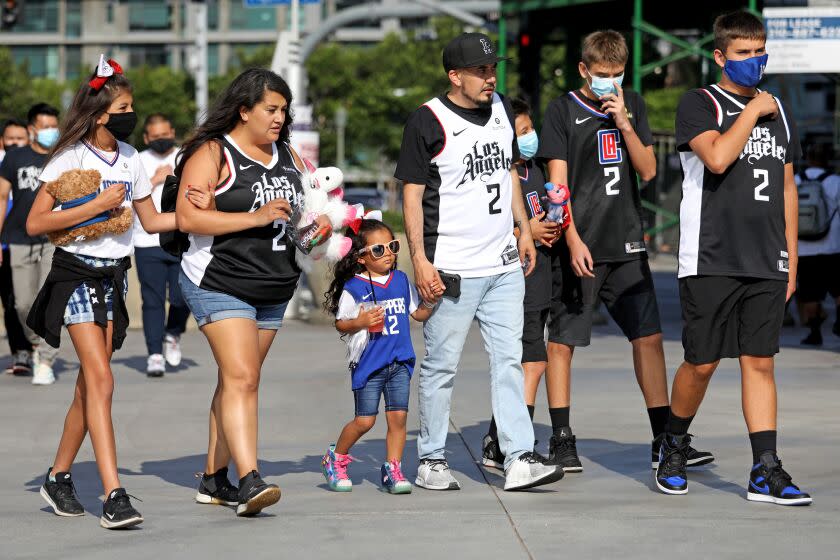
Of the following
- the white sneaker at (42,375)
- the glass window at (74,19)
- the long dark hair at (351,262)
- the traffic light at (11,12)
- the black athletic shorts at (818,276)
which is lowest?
the white sneaker at (42,375)

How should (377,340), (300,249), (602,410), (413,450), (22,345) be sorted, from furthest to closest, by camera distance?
(22,345)
(602,410)
(413,450)
(377,340)
(300,249)

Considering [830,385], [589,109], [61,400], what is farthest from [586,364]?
[589,109]

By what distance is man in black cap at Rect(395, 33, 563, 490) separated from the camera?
21.6 feet

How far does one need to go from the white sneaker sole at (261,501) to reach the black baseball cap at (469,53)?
198 centimetres

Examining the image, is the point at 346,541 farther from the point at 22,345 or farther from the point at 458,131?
the point at 22,345

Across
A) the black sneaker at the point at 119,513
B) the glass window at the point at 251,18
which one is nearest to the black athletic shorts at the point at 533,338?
the black sneaker at the point at 119,513

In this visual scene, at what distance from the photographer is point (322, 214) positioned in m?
6.22

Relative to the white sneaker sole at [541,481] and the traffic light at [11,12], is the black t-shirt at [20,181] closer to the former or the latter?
the white sneaker sole at [541,481]

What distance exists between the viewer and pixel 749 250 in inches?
253

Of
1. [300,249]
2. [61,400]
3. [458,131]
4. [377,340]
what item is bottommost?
[61,400]

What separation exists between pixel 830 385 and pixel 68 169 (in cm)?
616

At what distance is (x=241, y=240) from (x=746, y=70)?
2252mm

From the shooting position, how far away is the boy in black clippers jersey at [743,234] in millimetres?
6414

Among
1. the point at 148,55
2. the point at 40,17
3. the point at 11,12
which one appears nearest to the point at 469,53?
the point at 11,12
